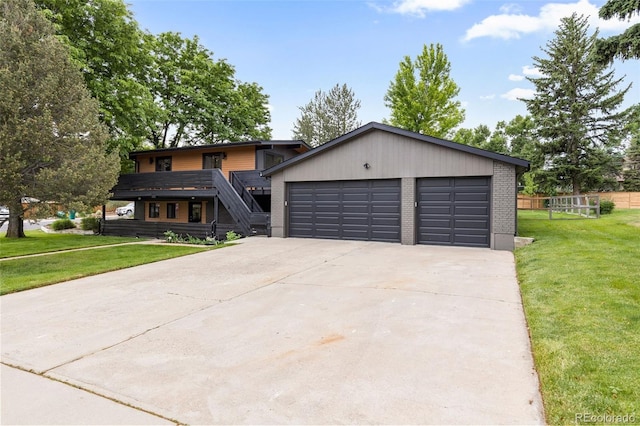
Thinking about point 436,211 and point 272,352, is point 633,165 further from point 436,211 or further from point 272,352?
point 272,352

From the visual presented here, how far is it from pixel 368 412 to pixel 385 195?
1090cm

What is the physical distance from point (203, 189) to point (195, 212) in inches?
180

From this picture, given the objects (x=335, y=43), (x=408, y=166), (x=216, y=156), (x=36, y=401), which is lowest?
(x=36, y=401)

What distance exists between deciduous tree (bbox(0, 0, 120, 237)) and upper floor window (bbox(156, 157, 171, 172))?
11392 mm

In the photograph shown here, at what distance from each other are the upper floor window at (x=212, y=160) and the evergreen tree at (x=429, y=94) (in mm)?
13239

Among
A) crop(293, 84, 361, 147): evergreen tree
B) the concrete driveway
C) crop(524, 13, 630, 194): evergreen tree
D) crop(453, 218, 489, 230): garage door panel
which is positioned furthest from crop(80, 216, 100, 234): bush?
crop(524, 13, 630, 194): evergreen tree

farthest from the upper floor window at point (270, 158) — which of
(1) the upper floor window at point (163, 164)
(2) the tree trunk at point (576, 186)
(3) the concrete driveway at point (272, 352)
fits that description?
(2) the tree trunk at point (576, 186)

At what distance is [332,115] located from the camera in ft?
127

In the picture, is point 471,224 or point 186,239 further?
point 186,239

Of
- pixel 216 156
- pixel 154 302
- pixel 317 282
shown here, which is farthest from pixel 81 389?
pixel 216 156

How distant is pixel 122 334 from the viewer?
4.32m

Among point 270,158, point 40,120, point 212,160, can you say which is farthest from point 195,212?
point 40,120

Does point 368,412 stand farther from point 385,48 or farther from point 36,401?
point 385,48

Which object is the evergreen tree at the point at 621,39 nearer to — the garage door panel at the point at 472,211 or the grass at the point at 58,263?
the garage door panel at the point at 472,211
